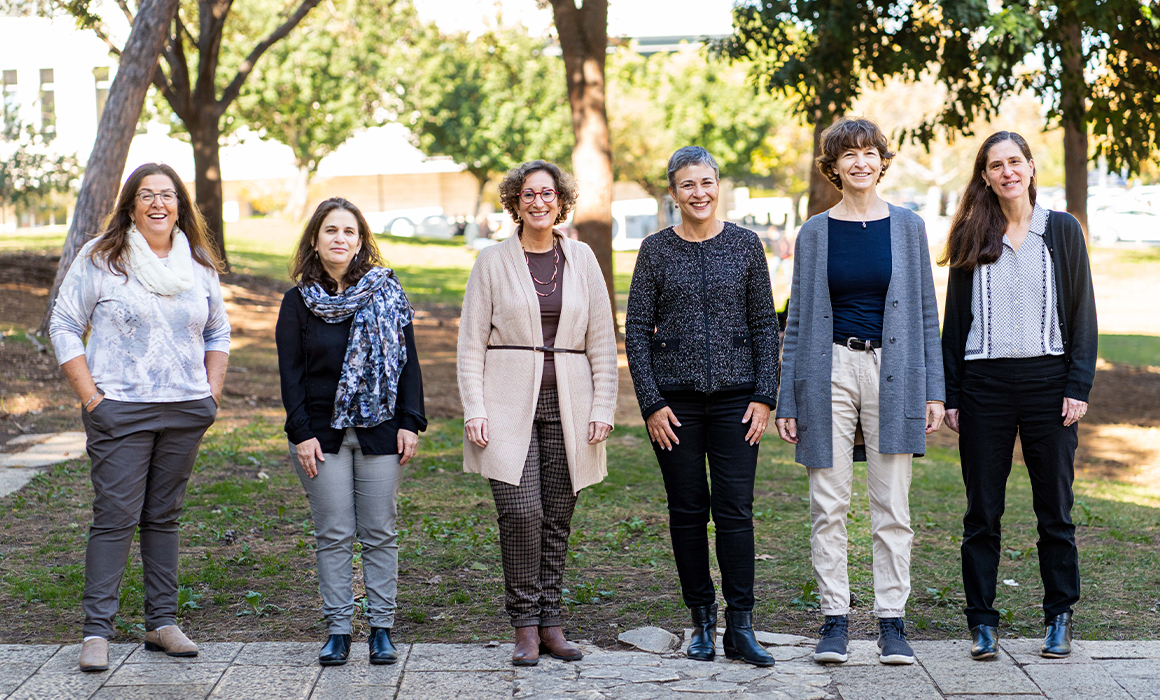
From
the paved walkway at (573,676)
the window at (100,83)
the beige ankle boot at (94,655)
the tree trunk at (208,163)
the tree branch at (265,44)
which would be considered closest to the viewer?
the paved walkway at (573,676)

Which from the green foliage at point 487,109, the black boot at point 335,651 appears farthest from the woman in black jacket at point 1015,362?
the green foliage at point 487,109

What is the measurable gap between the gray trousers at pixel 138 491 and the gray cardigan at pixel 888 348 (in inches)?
94.6

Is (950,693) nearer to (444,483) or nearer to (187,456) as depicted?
(187,456)

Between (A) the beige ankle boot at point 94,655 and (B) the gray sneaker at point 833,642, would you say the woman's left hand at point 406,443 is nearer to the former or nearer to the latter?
(A) the beige ankle boot at point 94,655

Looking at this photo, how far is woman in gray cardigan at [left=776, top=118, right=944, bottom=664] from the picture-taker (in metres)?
4.41

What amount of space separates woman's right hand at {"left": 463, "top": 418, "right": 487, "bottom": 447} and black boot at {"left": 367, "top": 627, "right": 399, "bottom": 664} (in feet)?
2.82

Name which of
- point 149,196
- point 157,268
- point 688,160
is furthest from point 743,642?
point 149,196

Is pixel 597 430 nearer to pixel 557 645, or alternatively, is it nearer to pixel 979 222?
pixel 557 645

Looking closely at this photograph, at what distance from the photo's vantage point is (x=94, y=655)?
14.1ft

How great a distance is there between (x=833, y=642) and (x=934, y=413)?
1.00 meters

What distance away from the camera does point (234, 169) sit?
59.8 meters

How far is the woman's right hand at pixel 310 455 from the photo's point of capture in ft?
14.1

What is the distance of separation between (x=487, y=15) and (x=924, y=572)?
1385 centimetres

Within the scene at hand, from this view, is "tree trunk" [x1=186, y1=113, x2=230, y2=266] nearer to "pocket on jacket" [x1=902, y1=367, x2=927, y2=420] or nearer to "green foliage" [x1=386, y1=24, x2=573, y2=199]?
"pocket on jacket" [x1=902, y1=367, x2=927, y2=420]
